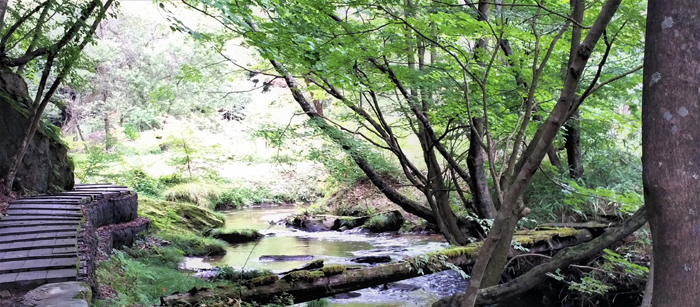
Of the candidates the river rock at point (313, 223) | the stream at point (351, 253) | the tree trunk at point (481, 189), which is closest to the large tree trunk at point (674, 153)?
the tree trunk at point (481, 189)

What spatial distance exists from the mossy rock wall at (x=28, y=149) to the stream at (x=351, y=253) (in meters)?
2.91

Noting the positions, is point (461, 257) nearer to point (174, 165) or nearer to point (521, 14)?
point (521, 14)

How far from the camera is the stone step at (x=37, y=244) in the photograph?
166 inches

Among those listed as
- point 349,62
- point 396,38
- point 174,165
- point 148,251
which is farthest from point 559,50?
point 174,165

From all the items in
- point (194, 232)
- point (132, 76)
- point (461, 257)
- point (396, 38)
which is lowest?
point (194, 232)

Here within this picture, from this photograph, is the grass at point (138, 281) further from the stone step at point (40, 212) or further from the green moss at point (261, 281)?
the green moss at point (261, 281)

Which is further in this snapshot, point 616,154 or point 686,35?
point 616,154

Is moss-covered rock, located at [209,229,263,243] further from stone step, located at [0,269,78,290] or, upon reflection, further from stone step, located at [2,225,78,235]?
stone step, located at [0,269,78,290]

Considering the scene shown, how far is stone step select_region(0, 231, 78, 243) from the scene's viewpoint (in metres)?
4.52

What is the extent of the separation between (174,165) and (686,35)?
18039 mm

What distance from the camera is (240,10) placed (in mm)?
4004

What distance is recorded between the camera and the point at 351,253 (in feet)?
33.4

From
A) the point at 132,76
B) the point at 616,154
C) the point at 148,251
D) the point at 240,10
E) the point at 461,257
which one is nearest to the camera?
the point at 240,10

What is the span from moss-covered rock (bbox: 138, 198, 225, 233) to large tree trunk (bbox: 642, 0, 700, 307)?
1018 centimetres
